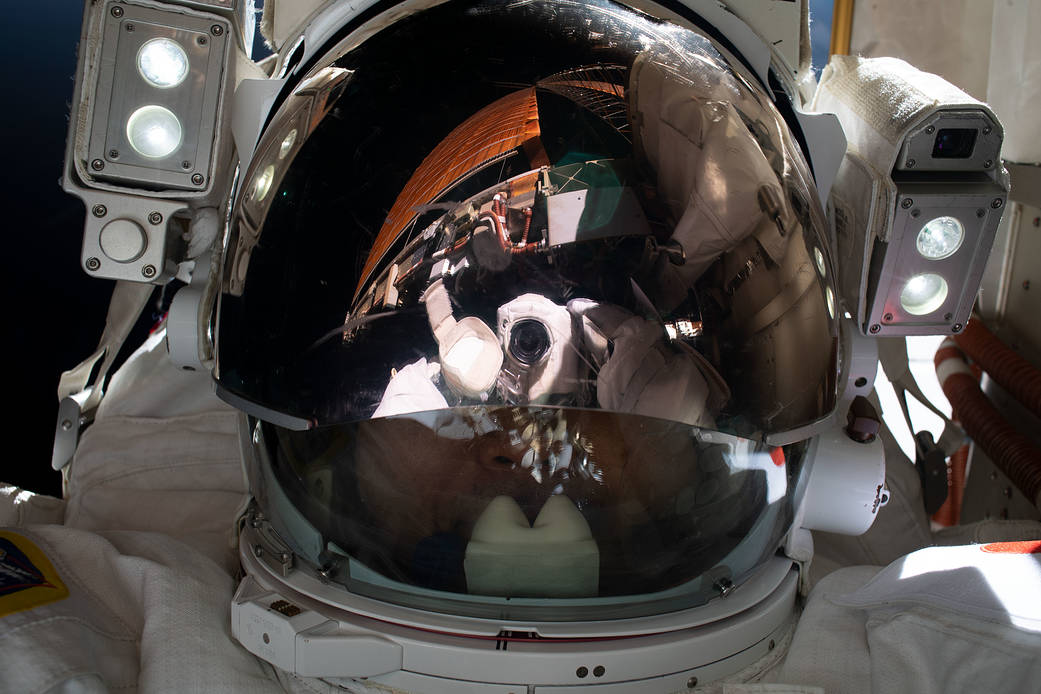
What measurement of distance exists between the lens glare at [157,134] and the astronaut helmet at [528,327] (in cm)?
8

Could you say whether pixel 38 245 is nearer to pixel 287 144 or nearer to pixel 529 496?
pixel 287 144

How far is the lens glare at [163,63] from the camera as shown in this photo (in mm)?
853

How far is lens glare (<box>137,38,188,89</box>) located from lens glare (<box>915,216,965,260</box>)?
0.77 meters

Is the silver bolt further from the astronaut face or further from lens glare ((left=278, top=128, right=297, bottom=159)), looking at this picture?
lens glare ((left=278, top=128, right=297, bottom=159))

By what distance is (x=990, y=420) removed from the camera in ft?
4.80

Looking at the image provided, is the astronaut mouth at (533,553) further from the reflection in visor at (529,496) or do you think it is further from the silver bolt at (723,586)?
the silver bolt at (723,586)

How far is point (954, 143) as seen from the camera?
888 mm

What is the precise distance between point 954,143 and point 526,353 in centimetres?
56

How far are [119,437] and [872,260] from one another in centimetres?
106

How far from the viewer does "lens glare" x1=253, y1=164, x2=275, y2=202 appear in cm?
82

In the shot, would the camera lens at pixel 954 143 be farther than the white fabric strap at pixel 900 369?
No

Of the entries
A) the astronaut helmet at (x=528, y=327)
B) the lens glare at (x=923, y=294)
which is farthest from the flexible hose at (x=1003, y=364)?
the astronaut helmet at (x=528, y=327)

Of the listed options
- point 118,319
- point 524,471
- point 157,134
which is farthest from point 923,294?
point 118,319

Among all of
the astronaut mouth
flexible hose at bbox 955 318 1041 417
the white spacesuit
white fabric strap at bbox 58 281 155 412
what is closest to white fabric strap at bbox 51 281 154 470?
white fabric strap at bbox 58 281 155 412
